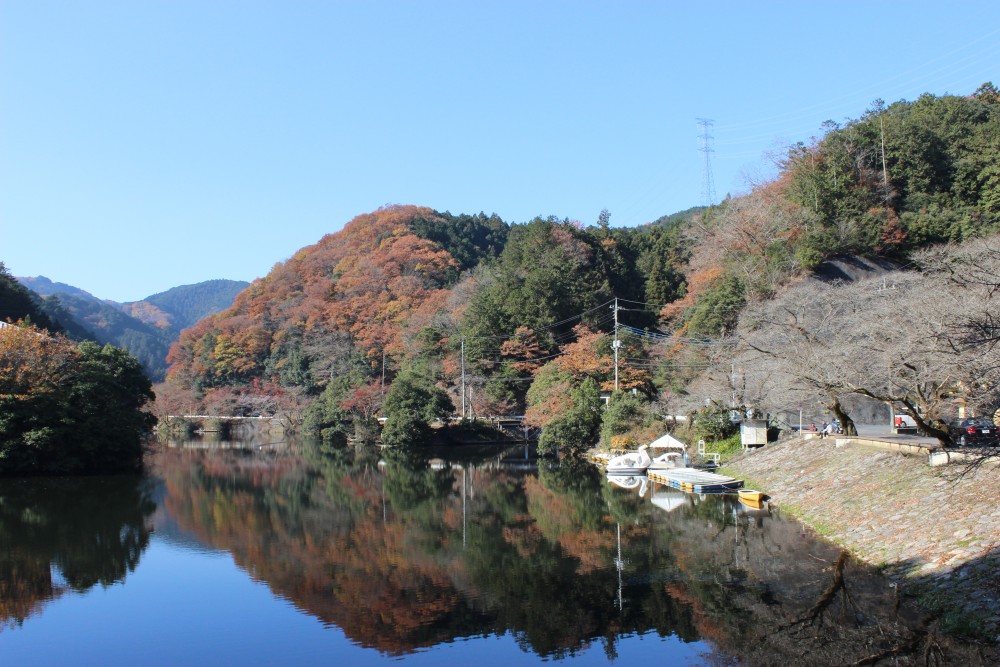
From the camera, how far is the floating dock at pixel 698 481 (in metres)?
25.5

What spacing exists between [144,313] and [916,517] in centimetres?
16749

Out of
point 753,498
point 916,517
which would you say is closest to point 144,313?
point 753,498

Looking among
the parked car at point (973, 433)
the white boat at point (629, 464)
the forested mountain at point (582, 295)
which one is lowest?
the white boat at point (629, 464)

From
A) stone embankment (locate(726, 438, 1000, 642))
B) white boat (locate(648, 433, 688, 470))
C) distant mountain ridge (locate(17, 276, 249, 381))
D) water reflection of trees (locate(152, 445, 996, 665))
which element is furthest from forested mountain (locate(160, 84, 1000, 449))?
distant mountain ridge (locate(17, 276, 249, 381))

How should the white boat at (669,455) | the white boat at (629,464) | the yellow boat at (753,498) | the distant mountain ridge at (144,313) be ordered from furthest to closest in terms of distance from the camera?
the distant mountain ridge at (144,313) < the white boat at (629,464) < the white boat at (669,455) < the yellow boat at (753,498)

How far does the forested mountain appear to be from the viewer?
39.9 meters

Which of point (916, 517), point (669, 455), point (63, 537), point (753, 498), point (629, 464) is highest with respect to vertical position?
point (916, 517)

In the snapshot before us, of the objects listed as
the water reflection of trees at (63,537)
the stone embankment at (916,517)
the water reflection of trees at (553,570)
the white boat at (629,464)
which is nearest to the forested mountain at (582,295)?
the stone embankment at (916,517)

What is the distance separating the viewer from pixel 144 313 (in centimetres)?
15975

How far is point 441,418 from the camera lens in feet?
156

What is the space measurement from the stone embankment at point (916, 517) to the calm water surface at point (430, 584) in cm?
61

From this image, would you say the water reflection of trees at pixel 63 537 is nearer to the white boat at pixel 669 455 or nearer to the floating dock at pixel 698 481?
the floating dock at pixel 698 481

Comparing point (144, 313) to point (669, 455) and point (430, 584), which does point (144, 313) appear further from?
point (430, 584)

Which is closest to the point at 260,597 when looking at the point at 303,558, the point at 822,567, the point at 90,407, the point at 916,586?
the point at 303,558
